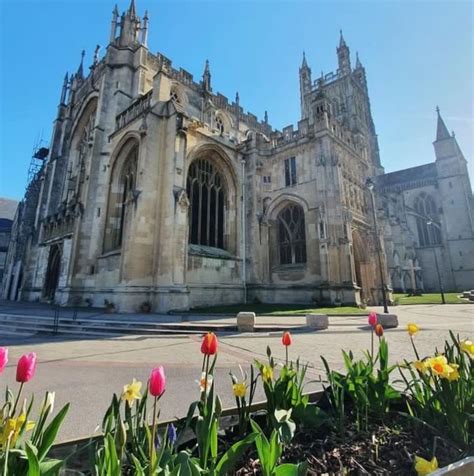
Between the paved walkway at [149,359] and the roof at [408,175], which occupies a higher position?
the roof at [408,175]

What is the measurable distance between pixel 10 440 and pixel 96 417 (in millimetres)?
1830

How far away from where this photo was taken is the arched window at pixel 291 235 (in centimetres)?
1805

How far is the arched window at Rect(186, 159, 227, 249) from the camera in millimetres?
17141

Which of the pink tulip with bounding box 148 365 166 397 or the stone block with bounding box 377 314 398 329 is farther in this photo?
the stone block with bounding box 377 314 398 329

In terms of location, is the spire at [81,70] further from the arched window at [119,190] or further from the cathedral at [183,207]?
the arched window at [119,190]

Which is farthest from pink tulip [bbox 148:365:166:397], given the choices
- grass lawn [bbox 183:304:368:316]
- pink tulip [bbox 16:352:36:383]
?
grass lawn [bbox 183:304:368:316]

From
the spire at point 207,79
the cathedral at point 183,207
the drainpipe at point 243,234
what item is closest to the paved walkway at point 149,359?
the cathedral at point 183,207

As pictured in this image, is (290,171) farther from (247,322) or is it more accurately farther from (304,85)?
(304,85)

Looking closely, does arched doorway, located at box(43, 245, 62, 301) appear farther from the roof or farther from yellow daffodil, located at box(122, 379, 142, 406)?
the roof

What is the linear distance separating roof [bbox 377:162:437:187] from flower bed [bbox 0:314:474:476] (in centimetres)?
4757

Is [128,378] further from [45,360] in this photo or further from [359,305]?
[359,305]

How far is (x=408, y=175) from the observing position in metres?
46.8

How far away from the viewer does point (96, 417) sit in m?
2.67

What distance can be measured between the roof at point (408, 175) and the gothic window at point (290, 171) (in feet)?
101
